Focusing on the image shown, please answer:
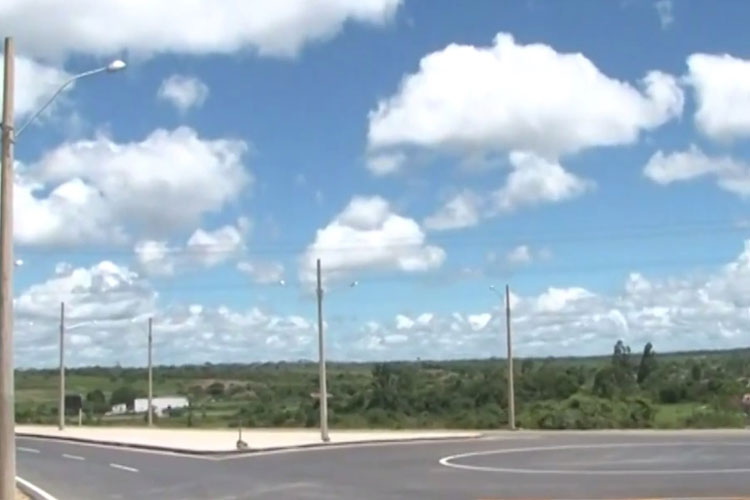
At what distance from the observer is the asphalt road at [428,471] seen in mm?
23953

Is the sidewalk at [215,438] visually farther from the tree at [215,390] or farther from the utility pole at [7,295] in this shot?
the tree at [215,390]

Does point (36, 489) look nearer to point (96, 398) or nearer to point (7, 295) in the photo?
point (7, 295)

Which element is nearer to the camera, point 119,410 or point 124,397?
point 119,410

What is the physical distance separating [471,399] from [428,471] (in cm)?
4801

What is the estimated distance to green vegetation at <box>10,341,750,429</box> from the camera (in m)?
58.1

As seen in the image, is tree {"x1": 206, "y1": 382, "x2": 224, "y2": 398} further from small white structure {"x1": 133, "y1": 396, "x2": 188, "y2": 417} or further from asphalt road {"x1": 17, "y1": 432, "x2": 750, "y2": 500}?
asphalt road {"x1": 17, "y1": 432, "x2": 750, "y2": 500}

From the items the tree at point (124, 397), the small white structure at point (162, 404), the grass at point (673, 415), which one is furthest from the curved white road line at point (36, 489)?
the tree at point (124, 397)

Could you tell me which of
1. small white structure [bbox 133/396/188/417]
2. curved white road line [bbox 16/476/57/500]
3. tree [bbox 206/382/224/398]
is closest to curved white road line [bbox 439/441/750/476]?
curved white road line [bbox 16/476/57/500]

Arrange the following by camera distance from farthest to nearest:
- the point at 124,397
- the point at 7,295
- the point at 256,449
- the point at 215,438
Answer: the point at 124,397, the point at 215,438, the point at 256,449, the point at 7,295

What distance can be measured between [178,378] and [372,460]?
110081mm

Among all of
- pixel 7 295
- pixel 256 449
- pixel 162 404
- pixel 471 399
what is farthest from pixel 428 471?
pixel 162 404

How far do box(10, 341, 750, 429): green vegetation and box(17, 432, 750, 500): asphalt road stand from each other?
1460 cm

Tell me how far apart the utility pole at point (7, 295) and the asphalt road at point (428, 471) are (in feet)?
17.7

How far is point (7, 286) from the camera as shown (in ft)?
64.0
